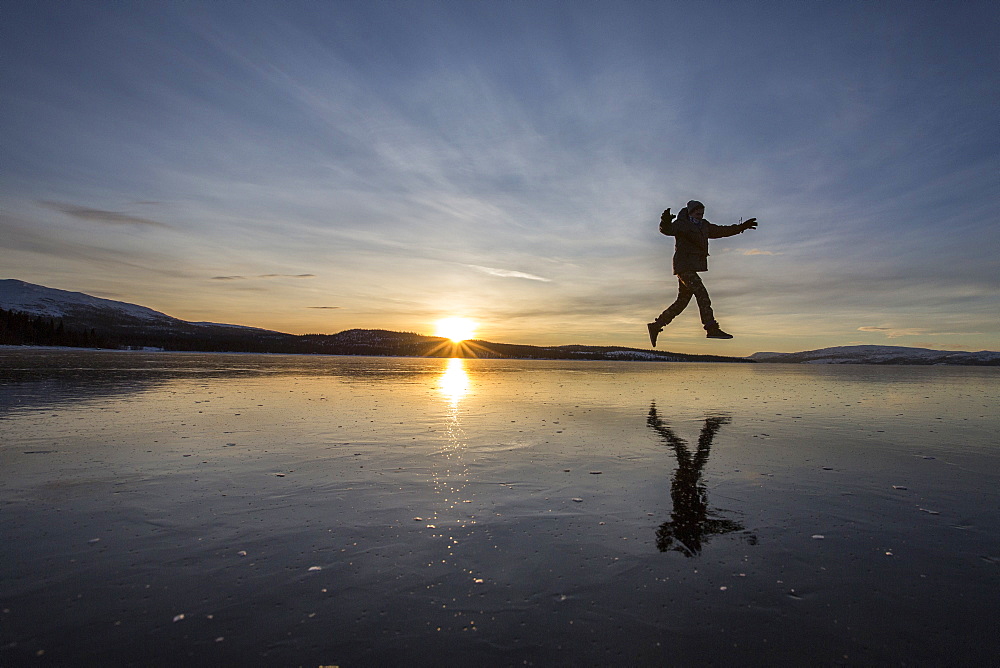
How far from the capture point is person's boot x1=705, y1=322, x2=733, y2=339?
8930 millimetres

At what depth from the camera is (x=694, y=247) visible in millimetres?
8555

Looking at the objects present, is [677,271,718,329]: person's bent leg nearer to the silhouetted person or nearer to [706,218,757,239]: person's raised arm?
[706,218,757,239]: person's raised arm

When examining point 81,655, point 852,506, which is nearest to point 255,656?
point 81,655

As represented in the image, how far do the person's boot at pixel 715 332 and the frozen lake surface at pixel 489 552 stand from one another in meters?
2.25

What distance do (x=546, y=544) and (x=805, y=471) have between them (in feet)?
18.5

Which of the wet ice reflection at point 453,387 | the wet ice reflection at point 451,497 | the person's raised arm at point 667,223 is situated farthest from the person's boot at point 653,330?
the wet ice reflection at point 453,387

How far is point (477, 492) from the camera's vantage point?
22.0 feet

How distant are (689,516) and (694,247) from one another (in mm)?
4692

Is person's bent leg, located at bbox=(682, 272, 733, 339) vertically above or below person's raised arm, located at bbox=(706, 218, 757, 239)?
below

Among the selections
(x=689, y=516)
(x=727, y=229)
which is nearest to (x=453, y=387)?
(x=727, y=229)

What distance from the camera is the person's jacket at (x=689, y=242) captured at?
333 inches

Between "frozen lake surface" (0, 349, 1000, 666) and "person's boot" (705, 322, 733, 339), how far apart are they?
7.39 ft

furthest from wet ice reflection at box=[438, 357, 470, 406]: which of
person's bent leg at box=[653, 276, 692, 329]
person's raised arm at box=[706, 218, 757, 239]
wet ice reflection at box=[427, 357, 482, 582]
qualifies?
person's raised arm at box=[706, 218, 757, 239]

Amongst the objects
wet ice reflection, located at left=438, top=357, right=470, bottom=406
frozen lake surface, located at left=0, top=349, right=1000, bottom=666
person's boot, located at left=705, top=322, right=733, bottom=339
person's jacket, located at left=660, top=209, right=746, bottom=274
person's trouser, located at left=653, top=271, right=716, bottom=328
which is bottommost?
frozen lake surface, located at left=0, top=349, right=1000, bottom=666
